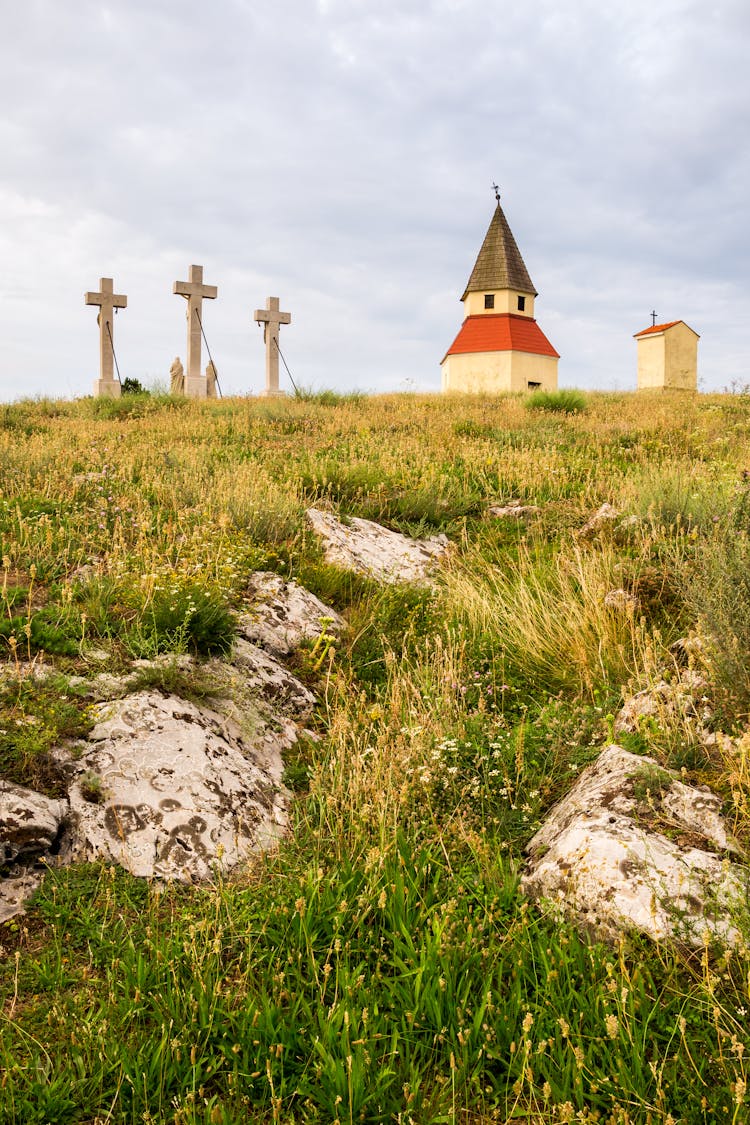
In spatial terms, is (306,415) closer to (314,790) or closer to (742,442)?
(742,442)

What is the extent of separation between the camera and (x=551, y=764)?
371 cm

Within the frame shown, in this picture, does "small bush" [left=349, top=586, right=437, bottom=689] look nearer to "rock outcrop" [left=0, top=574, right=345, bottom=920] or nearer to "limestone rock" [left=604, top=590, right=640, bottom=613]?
"rock outcrop" [left=0, top=574, right=345, bottom=920]

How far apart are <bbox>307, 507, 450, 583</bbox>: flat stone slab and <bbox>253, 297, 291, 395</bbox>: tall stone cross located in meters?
13.8

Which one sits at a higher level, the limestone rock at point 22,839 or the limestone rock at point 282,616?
the limestone rock at point 282,616

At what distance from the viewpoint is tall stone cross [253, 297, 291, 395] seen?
20.6 meters

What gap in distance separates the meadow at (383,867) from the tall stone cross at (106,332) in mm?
13952

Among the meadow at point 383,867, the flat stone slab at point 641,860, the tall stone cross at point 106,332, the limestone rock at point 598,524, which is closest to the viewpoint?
the meadow at point 383,867

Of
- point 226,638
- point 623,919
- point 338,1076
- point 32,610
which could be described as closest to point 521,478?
point 226,638

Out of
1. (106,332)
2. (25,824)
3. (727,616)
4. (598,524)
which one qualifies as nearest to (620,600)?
(727,616)

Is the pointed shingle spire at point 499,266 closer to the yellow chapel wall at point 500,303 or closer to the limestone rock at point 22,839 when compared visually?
the yellow chapel wall at point 500,303

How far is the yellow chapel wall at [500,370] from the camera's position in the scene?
31938 millimetres

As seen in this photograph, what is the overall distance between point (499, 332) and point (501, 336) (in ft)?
1.17

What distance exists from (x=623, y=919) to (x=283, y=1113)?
1.23m

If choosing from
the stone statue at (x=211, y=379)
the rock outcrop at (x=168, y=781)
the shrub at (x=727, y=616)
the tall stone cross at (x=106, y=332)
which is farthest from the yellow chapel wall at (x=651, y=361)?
the rock outcrop at (x=168, y=781)
